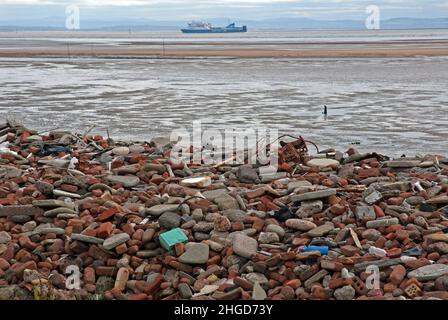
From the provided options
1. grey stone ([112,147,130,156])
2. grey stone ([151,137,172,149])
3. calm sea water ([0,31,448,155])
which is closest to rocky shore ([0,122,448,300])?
grey stone ([112,147,130,156])

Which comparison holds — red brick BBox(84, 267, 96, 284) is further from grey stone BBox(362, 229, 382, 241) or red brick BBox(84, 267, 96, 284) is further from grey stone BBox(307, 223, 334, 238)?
grey stone BBox(362, 229, 382, 241)

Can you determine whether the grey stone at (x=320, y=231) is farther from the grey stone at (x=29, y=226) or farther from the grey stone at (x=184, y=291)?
the grey stone at (x=29, y=226)

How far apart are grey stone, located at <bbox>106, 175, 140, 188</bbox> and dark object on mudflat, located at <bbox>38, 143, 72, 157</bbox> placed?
8.02 feet

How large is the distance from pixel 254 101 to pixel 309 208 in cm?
1322

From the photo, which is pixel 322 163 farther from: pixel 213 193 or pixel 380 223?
pixel 380 223

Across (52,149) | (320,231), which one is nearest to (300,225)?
(320,231)

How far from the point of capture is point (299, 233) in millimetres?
6270

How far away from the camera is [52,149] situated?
10430 millimetres

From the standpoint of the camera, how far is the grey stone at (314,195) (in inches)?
270

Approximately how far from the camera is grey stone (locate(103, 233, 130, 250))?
600 centimetres

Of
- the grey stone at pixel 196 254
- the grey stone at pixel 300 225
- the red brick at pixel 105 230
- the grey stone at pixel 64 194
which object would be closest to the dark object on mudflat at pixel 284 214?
the grey stone at pixel 300 225

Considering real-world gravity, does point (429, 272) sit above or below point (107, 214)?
below

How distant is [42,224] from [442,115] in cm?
1202

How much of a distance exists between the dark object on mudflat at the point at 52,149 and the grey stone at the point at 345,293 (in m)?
6.39
